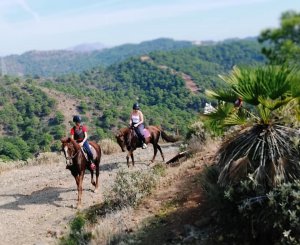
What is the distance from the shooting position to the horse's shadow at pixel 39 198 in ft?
43.0

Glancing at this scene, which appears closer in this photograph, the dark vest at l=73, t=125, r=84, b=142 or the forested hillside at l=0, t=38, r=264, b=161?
the dark vest at l=73, t=125, r=84, b=142

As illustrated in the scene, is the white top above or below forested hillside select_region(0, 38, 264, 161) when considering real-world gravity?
above

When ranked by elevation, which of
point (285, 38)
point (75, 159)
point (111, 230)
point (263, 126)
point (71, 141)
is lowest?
point (111, 230)

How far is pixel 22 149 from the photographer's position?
66.0 meters

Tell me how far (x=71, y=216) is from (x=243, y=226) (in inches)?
232

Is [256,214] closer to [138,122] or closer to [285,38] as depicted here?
[138,122]

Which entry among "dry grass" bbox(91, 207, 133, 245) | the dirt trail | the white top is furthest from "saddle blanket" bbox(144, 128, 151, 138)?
the dirt trail

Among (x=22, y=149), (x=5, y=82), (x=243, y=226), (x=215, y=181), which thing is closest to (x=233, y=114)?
(x=215, y=181)

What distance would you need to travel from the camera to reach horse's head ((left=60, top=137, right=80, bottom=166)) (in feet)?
Result: 38.4

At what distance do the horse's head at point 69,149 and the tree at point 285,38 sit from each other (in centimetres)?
2098

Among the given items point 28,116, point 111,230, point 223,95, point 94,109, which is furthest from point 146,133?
point 94,109

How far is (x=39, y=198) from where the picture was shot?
13.6m

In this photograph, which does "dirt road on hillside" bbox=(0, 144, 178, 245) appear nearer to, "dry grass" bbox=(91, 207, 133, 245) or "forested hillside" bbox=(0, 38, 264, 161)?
"dry grass" bbox=(91, 207, 133, 245)

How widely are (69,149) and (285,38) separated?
86.0 ft
